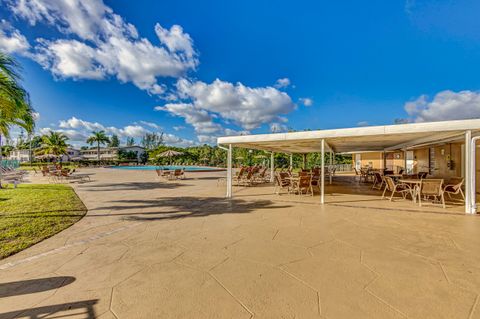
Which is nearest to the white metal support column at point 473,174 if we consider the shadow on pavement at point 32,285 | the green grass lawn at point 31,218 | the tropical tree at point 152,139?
the shadow on pavement at point 32,285

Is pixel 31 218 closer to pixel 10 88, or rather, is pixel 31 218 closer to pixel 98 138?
pixel 10 88

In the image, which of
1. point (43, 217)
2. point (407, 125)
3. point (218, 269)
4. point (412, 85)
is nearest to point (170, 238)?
point (218, 269)

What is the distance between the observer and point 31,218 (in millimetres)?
5816

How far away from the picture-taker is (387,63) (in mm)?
22359

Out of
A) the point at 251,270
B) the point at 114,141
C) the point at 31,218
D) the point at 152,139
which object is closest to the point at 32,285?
the point at 251,270

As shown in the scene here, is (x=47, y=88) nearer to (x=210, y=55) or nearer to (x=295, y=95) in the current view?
(x=210, y=55)

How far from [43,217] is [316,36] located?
2047 centimetres

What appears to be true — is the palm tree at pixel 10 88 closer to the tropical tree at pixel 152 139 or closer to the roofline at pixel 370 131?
the roofline at pixel 370 131

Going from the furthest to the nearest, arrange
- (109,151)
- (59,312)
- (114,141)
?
(114,141) < (109,151) < (59,312)

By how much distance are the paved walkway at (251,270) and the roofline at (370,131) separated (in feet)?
8.33

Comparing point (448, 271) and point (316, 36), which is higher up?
point (316, 36)

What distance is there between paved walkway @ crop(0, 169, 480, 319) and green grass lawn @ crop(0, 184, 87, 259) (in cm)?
36

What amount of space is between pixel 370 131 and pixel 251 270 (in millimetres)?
6304

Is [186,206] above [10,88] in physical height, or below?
below
